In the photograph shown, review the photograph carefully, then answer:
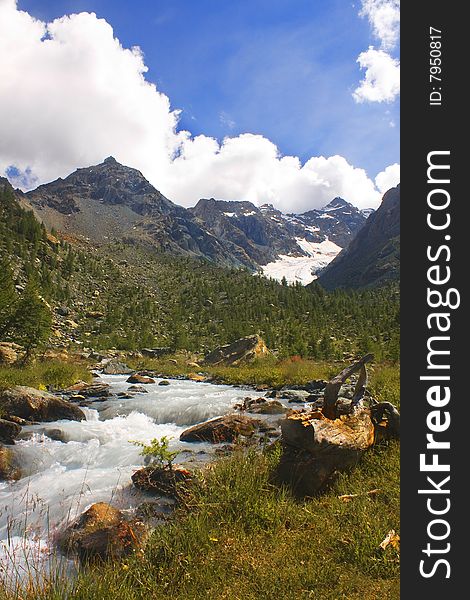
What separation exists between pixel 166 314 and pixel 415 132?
74630 mm

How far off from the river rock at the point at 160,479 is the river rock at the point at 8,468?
11.4ft

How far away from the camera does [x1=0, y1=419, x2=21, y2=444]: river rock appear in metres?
10.9

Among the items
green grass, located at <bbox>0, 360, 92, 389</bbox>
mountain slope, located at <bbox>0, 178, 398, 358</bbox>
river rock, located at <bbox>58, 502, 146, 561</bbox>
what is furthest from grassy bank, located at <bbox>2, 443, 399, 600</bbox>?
mountain slope, located at <bbox>0, 178, 398, 358</bbox>

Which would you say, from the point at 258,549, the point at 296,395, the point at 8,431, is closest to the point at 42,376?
the point at 8,431

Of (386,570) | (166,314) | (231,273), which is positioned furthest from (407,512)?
(231,273)

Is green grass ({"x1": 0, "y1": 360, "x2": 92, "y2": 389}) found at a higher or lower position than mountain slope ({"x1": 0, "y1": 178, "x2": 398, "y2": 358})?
lower

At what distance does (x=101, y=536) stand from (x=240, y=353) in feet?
109

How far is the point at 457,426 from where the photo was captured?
272cm

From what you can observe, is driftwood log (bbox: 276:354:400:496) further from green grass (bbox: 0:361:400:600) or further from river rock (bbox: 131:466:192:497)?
river rock (bbox: 131:466:192:497)

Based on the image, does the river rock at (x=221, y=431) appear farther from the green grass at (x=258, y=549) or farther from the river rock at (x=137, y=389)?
the river rock at (x=137, y=389)

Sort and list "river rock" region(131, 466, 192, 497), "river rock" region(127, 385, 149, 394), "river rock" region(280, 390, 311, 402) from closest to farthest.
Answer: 1. "river rock" region(131, 466, 192, 497)
2. "river rock" region(280, 390, 311, 402)
3. "river rock" region(127, 385, 149, 394)

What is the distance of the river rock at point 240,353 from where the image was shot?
3731 cm

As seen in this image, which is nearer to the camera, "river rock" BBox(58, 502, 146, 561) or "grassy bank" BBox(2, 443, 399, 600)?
"grassy bank" BBox(2, 443, 399, 600)

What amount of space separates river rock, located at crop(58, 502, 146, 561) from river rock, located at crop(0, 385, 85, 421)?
27.1 feet
